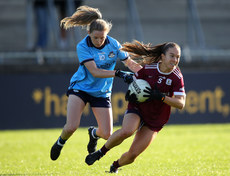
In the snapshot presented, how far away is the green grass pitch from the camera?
258 inches

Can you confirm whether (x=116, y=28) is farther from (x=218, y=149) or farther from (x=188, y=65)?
(x=218, y=149)

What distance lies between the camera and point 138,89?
5930 mm

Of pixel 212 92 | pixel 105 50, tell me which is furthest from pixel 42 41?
pixel 105 50

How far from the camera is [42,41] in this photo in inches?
622

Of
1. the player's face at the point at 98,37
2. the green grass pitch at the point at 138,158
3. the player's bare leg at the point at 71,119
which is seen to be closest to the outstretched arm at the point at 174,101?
the green grass pitch at the point at 138,158

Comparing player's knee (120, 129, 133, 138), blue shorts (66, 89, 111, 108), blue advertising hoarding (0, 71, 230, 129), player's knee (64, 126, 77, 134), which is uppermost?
blue shorts (66, 89, 111, 108)

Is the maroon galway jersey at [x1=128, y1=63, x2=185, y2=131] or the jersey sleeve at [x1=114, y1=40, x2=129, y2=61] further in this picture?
the jersey sleeve at [x1=114, y1=40, x2=129, y2=61]

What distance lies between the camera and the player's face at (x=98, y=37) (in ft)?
21.4

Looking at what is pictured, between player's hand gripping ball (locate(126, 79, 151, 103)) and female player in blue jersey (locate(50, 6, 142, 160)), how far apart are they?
2.03 ft

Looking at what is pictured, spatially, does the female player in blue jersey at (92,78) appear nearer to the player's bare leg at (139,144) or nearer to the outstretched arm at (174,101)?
the player's bare leg at (139,144)

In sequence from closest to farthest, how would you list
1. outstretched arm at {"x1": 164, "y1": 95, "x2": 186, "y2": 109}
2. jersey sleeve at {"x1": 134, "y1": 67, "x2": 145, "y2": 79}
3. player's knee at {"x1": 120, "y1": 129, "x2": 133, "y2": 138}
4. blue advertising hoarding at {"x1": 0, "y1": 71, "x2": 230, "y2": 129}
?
outstretched arm at {"x1": 164, "y1": 95, "x2": 186, "y2": 109}
player's knee at {"x1": 120, "y1": 129, "x2": 133, "y2": 138}
jersey sleeve at {"x1": 134, "y1": 67, "x2": 145, "y2": 79}
blue advertising hoarding at {"x1": 0, "y1": 71, "x2": 230, "y2": 129}

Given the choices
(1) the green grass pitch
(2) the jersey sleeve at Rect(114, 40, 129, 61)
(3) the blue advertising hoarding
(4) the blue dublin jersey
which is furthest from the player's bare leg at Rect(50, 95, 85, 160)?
(3) the blue advertising hoarding

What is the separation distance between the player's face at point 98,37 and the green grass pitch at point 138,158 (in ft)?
5.60

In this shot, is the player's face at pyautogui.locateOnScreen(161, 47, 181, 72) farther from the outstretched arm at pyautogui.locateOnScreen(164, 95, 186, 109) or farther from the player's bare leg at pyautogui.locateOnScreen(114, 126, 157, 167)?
the player's bare leg at pyautogui.locateOnScreen(114, 126, 157, 167)
